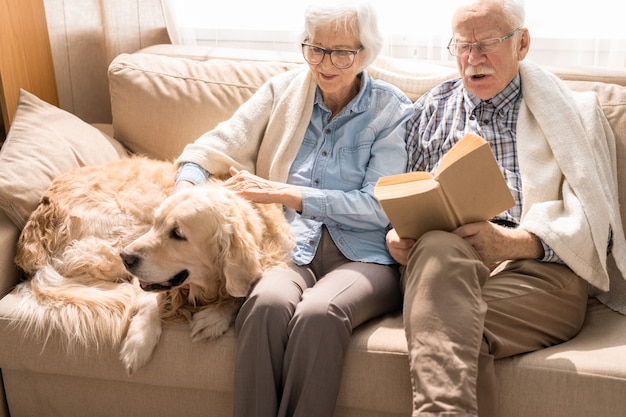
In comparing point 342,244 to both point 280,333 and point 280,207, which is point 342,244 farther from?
point 280,333

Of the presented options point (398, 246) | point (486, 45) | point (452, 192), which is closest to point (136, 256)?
point (398, 246)

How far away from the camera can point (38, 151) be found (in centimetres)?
217

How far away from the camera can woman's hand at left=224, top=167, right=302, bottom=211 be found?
196 cm

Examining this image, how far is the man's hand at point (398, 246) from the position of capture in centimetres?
186

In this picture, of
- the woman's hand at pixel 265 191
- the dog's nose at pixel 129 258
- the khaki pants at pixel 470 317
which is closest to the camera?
the khaki pants at pixel 470 317

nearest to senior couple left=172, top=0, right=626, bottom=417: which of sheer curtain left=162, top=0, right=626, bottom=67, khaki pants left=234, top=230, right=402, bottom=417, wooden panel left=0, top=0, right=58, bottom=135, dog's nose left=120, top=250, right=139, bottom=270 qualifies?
khaki pants left=234, top=230, right=402, bottom=417

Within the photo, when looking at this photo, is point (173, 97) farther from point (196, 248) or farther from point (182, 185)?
point (196, 248)

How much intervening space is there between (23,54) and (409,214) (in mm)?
1824

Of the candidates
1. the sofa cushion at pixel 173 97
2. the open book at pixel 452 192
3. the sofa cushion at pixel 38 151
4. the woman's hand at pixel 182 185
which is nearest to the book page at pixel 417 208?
the open book at pixel 452 192

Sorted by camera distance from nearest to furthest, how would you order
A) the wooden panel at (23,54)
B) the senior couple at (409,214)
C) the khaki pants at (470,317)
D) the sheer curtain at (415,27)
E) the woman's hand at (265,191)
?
the khaki pants at (470,317) < the senior couple at (409,214) < the woman's hand at (265,191) < the wooden panel at (23,54) < the sheer curtain at (415,27)

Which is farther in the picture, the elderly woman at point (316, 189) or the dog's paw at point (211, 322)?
the dog's paw at point (211, 322)

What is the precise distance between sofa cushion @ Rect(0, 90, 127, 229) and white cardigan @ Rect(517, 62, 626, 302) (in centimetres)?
138

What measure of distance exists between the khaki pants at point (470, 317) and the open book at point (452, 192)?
6 cm

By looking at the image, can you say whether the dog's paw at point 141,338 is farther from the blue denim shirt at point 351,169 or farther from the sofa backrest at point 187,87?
the sofa backrest at point 187,87
